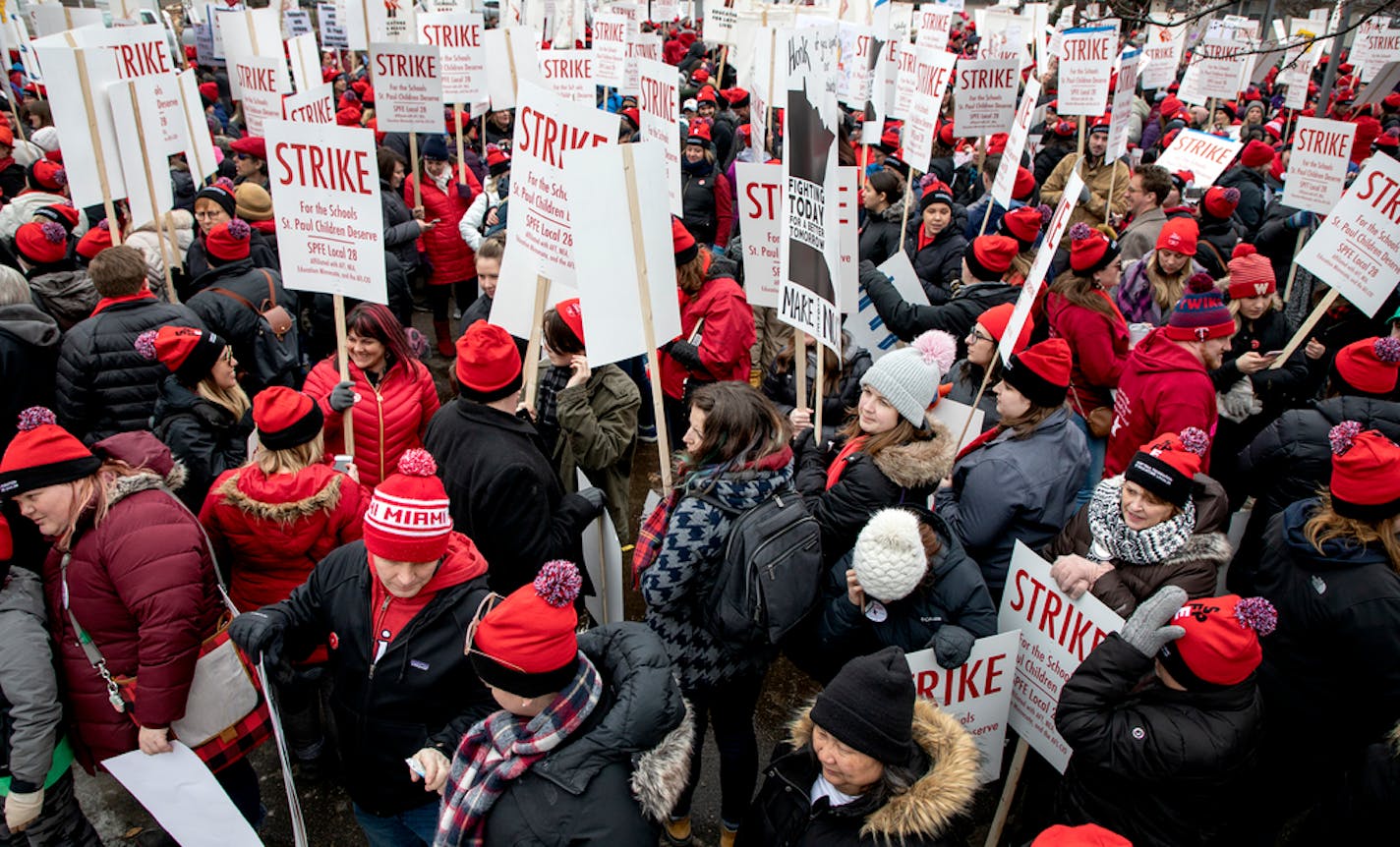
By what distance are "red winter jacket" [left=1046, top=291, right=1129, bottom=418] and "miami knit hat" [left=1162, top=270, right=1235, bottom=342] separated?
0.36 meters

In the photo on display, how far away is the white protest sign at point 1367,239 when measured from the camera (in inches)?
198

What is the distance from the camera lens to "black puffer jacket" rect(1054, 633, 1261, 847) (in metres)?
2.63

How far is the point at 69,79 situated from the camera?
5.59 m

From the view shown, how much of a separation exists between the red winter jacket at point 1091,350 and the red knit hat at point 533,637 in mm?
3627

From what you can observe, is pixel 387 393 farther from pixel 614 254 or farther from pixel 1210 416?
pixel 1210 416

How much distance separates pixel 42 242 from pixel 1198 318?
21.2 feet

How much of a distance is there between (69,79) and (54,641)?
423cm

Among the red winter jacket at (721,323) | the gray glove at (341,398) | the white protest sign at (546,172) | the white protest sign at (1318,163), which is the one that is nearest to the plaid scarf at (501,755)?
the gray glove at (341,398)

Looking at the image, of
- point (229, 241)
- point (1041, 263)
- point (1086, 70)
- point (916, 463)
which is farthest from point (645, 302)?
point (1086, 70)

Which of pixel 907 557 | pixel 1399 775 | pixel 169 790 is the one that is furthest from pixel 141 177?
pixel 1399 775

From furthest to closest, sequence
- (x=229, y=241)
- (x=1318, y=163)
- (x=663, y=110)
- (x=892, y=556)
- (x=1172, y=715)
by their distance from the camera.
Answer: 1. (x=1318, y=163)
2. (x=663, y=110)
3. (x=229, y=241)
4. (x=892, y=556)
5. (x=1172, y=715)

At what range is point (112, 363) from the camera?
4.34m

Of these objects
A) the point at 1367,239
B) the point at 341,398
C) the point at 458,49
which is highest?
the point at 458,49

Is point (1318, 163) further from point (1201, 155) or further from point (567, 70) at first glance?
point (567, 70)
